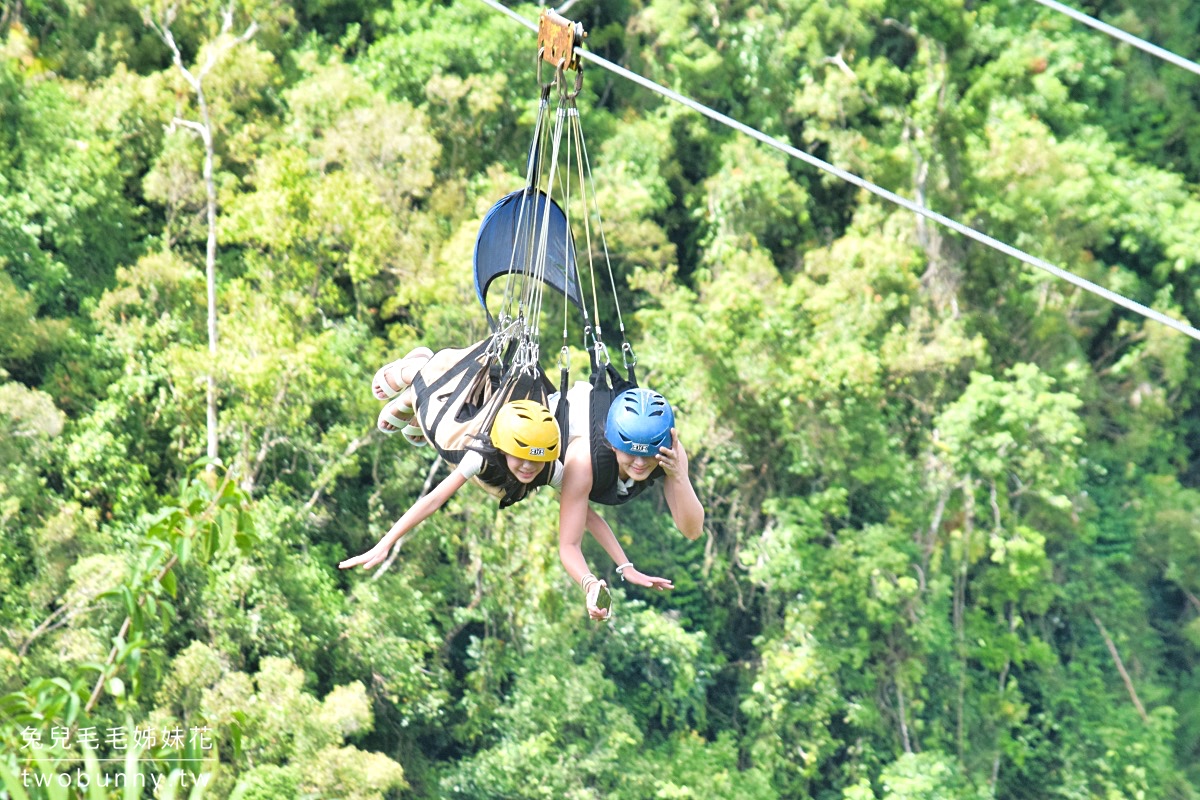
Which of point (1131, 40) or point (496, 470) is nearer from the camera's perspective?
point (496, 470)

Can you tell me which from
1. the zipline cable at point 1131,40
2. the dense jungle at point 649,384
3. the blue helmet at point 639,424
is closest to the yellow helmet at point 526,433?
the blue helmet at point 639,424

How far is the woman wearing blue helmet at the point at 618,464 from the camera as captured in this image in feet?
14.2

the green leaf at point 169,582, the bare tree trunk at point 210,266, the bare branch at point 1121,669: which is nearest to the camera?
the green leaf at point 169,582

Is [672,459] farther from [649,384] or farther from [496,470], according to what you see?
[649,384]

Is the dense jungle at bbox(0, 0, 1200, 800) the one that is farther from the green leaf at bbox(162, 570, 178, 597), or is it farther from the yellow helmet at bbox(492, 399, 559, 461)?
the green leaf at bbox(162, 570, 178, 597)

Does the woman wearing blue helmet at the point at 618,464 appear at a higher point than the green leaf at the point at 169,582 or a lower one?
higher

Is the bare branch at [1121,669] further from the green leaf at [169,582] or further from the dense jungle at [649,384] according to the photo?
the green leaf at [169,582]

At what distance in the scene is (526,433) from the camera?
4.28 m

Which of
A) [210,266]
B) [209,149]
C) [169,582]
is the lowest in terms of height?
[169,582]

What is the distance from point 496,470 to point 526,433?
153mm

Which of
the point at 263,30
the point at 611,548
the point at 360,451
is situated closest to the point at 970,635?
the point at 360,451

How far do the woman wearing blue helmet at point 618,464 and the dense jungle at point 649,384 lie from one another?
18.1 feet

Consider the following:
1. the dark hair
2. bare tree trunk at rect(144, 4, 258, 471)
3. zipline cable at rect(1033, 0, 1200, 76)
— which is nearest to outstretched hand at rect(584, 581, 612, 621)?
the dark hair

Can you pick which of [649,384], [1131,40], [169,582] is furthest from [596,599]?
[649,384]
